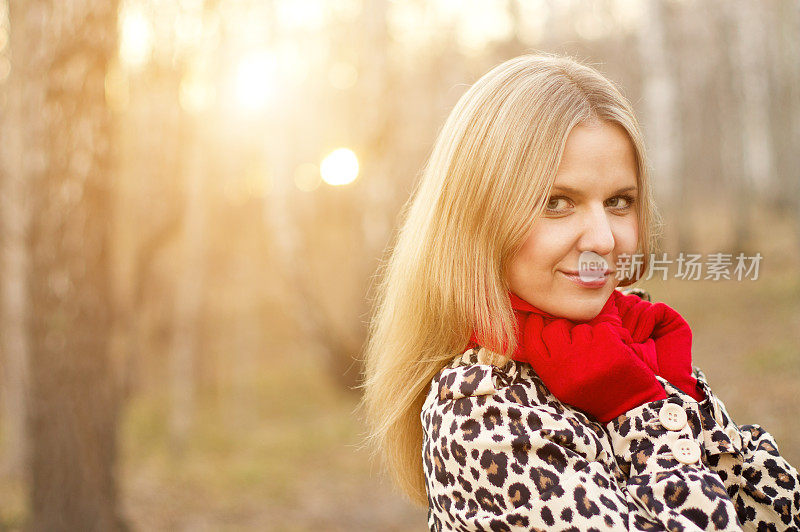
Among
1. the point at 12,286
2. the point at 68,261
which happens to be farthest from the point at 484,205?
the point at 12,286

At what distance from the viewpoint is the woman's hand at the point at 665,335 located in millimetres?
1546

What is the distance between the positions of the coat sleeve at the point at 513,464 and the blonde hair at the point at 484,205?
0.42ft

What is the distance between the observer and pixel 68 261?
13.0 ft

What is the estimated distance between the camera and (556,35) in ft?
37.7

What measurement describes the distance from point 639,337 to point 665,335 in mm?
74

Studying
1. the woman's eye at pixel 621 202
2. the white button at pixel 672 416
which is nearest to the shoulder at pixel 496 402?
the white button at pixel 672 416

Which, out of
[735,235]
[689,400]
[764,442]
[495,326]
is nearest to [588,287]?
[495,326]

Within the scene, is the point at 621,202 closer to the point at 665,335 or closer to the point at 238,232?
the point at 665,335

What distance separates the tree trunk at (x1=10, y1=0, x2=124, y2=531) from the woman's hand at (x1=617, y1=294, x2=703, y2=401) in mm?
3316

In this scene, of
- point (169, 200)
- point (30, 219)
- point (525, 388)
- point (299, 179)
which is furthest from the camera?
point (299, 179)

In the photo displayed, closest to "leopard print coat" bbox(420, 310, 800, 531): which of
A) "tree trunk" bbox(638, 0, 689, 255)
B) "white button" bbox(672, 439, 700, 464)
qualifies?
"white button" bbox(672, 439, 700, 464)

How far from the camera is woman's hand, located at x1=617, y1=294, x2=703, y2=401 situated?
5.07 ft

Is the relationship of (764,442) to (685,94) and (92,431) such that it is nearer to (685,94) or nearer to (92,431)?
(92,431)

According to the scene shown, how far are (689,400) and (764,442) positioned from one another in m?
0.34
